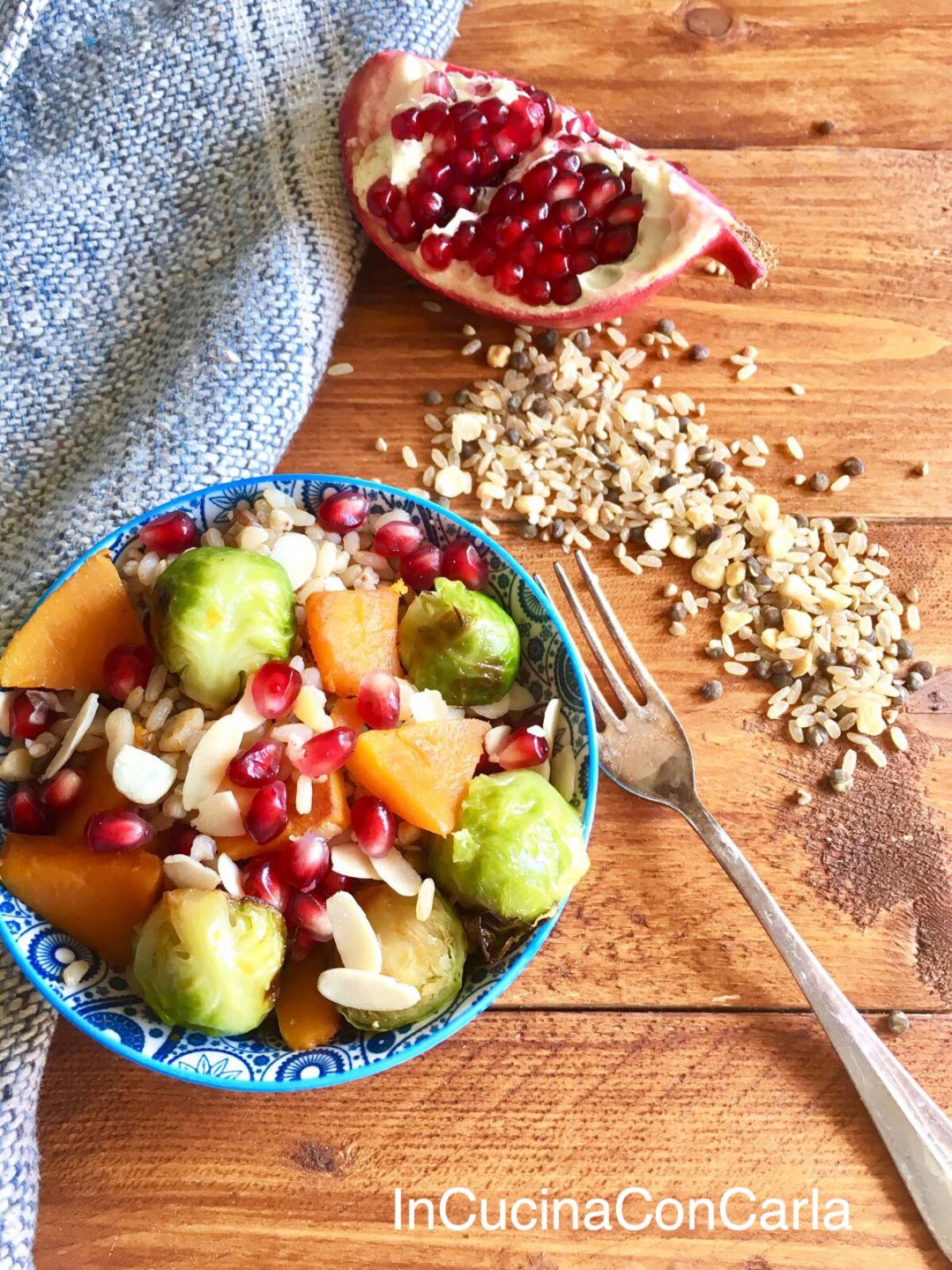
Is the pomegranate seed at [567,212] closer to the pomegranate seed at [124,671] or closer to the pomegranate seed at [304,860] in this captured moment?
the pomegranate seed at [124,671]

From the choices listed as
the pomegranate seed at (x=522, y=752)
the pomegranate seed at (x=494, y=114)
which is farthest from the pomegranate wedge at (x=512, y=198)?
the pomegranate seed at (x=522, y=752)

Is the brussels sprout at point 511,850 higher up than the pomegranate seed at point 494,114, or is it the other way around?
the pomegranate seed at point 494,114

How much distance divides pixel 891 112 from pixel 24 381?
1.61 meters

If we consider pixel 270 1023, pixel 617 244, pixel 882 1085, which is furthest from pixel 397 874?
pixel 617 244

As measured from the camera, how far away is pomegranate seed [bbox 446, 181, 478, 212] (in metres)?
1.76

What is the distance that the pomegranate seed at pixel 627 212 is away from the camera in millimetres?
1771

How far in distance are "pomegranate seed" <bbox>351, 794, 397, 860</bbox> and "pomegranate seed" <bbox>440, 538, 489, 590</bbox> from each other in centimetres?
33

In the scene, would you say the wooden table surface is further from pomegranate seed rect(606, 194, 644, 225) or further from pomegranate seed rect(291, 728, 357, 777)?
pomegranate seed rect(291, 728, 357, 777)

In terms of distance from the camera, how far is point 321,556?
59.1 inches

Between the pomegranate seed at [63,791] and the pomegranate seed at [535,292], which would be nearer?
the pomegranate seed at [63,791]

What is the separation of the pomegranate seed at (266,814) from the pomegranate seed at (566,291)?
36.7 inches

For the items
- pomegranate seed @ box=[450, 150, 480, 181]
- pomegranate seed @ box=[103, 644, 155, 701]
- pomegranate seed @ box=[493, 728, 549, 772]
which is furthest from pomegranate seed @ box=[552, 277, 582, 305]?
pomegranate seed @ box=[103, 644, 155, 701]

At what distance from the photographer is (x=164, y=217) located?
1839 millimetres

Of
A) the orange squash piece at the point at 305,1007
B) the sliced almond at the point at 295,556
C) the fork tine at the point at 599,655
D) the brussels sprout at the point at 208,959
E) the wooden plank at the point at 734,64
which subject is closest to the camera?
the brussels sprout at the point at 208,959
